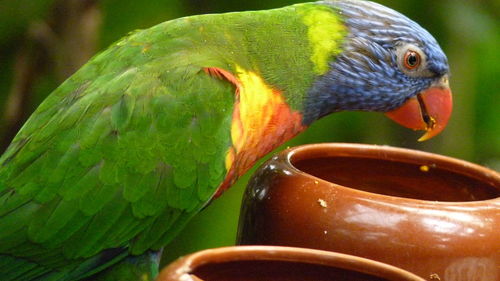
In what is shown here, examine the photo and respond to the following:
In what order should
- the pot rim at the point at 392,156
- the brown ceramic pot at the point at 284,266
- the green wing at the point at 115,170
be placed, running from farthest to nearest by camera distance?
1. the green wing at the point at 115,170
2. the pot rim at the point at 392,156
3. the brown ceramic pot at the point at 284,266

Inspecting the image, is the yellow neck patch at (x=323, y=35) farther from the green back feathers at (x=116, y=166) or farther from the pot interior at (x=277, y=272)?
the pot interior at (x=277, y=272)

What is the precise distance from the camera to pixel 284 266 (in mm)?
812

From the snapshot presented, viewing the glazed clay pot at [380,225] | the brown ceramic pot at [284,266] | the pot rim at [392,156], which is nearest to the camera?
the brown ceramic pot at [284,266]

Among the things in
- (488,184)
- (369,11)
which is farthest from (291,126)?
(488,184)

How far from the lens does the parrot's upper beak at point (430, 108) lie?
1857 mm

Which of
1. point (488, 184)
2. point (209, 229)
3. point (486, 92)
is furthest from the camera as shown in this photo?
point (486, 92)

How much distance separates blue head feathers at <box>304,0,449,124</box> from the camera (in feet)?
5.75

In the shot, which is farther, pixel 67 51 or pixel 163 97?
pixel 67 51

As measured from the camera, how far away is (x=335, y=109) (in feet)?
6.09

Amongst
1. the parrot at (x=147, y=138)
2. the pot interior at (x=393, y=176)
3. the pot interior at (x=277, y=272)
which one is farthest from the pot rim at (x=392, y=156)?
the pot interior at (x=277, y=272)

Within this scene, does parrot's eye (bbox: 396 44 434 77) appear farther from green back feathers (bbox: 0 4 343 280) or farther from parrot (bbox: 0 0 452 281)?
green back feathers (bbox: 0 4 343 280)

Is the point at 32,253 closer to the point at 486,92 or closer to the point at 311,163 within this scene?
the point at 311,163

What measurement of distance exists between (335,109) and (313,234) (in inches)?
32.4

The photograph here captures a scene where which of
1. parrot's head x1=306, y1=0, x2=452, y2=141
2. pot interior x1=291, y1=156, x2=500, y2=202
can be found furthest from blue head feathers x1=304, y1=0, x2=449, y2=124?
pot interior x1=291, y1=156, x2=500, y2=202
